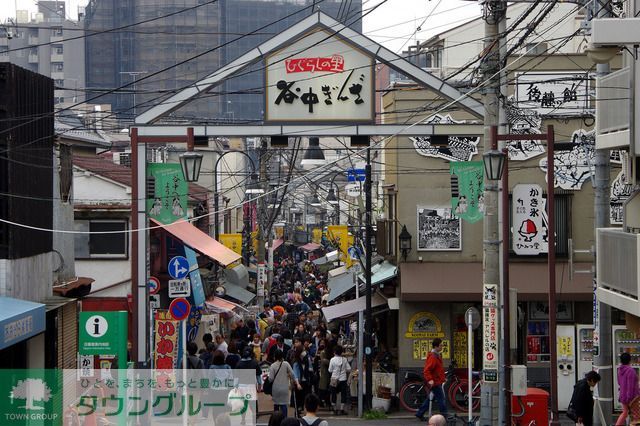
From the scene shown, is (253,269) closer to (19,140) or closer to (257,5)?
(19,140)

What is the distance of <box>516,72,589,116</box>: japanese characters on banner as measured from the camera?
24516 mm

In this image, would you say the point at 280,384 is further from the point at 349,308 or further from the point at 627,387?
the point at 349,308

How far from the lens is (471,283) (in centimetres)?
2462

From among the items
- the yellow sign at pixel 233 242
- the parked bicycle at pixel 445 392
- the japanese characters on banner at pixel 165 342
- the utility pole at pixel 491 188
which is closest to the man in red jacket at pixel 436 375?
the parked bicycle at pixel 445 392

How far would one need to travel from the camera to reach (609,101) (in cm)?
1705

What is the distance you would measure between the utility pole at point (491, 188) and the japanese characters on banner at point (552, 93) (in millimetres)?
7731

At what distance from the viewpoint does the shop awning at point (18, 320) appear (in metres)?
14.9

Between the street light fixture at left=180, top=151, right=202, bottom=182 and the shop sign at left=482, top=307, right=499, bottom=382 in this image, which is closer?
the shop sign at left=482, top=307, right=499, bottom=382

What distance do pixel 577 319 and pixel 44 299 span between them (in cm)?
1256

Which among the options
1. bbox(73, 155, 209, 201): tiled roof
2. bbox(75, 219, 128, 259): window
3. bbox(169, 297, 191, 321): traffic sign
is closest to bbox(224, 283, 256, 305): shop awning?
bbox(73, 155, 209, 201): tiled roof

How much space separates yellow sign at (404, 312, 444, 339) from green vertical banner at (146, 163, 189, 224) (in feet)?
27.1

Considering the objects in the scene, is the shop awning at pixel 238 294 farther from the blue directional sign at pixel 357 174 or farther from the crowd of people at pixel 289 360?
the blue directional sign at pixel 357 174

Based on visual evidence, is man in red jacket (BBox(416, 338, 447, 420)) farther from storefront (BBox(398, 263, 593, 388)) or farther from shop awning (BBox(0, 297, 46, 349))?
shop awning (BBox(0, 297, 46, 349))

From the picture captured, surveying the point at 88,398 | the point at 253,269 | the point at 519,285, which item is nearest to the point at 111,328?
the point at 88,398
